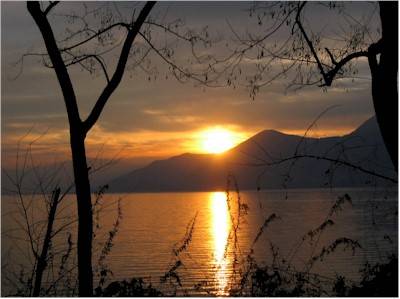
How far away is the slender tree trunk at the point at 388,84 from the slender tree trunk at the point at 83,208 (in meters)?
4.16

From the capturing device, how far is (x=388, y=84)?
26.2 feet

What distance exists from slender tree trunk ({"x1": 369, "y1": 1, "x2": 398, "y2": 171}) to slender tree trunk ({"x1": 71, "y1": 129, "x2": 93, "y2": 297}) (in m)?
4.16

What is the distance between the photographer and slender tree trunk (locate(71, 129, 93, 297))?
840 centimetres

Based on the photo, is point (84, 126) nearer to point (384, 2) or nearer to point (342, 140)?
point (342, 140)

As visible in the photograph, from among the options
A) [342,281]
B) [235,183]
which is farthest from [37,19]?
[342,281]

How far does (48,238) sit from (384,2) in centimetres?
581

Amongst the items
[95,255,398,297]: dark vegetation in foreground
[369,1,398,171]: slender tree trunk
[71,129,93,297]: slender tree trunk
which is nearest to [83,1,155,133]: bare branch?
[71,129,93,297]: slender tree trunk

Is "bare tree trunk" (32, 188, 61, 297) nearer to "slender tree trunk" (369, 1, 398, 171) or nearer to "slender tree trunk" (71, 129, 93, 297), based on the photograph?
"slender tree trunk" (71, 129, 93, 297)

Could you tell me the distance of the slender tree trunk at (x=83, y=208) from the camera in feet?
27.6

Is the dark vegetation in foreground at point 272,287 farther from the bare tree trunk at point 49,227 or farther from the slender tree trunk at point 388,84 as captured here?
the slender tree trunk at point 388,84

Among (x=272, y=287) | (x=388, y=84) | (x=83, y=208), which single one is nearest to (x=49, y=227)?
(x=83, y=208)

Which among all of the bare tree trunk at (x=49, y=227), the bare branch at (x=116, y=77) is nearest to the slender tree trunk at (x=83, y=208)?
the bare branch at (x=116, y=77)

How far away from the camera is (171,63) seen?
365 inches

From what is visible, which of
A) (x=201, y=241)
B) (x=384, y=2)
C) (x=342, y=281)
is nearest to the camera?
(x=384, y=2)
